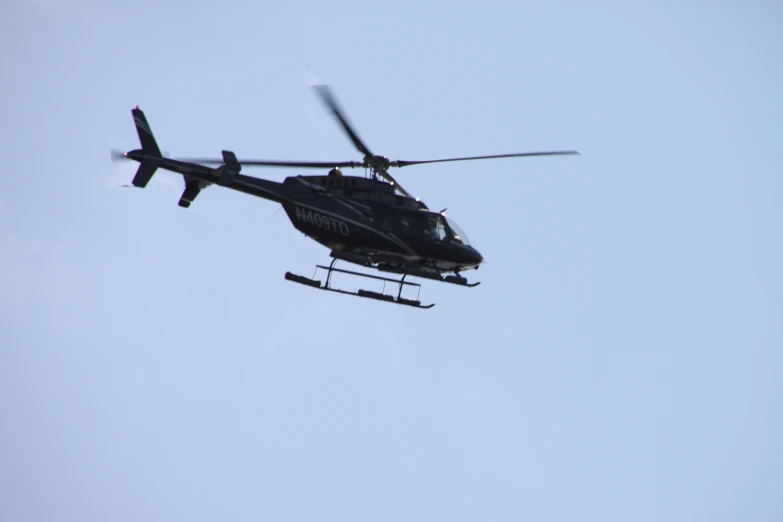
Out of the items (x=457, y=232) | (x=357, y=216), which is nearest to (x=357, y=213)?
(x=357, y=216)

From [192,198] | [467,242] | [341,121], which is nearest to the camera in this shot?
[341,121]

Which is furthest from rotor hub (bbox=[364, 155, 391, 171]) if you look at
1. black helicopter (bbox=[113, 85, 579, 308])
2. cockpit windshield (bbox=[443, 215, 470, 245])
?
cockpit windshield (bbox=[443, 215, 470, 245])

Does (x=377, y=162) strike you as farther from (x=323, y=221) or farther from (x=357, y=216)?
(x=323, y=221)

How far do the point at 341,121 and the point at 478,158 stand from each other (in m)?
3.35

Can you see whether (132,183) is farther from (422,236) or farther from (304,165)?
(422,236)

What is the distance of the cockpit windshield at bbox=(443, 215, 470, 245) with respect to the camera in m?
23.4

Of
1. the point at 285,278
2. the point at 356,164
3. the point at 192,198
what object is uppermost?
the point at 356,164

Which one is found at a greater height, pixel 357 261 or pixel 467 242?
pixel 467 242

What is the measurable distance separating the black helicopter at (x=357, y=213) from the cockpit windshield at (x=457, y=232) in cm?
3

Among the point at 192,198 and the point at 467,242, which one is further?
the point at 467,242

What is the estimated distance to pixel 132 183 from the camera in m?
20.8

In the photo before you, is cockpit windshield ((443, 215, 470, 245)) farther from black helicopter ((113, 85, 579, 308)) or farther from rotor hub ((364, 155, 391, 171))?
rotor hub ((364, 155, 391, 171))

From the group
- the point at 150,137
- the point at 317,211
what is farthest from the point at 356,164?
the point at 150,137

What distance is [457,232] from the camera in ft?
77.2
